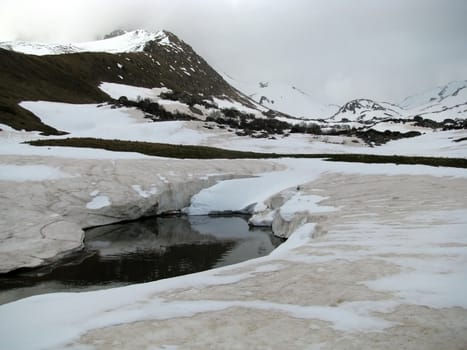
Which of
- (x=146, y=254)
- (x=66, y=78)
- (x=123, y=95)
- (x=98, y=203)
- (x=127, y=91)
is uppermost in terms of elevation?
(x=66, y=78)

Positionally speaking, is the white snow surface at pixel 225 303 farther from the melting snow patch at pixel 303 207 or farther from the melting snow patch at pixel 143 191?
the melting snow patch at pixel 143 191

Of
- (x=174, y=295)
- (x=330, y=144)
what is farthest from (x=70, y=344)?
(x=330, y=144)

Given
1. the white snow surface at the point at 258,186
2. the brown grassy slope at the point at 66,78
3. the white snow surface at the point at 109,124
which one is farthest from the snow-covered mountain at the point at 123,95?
the white snow surface at the point at 258,186

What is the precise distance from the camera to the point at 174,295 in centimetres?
844

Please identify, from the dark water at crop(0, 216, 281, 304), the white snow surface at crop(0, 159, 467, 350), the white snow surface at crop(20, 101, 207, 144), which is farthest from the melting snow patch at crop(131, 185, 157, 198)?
the white snow surface at crop(20, 101, 207, 144)

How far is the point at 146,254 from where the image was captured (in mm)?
18750

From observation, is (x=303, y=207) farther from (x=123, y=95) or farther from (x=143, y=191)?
(x=123, y=95)

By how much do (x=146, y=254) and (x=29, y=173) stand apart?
10984mm

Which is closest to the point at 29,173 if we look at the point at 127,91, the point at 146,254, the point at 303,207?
the point at 146,254

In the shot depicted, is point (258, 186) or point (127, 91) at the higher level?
point (127, 91)

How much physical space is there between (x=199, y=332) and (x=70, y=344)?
1.90 m

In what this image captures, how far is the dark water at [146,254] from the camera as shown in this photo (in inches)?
573

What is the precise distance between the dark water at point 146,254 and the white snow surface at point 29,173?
4.86m

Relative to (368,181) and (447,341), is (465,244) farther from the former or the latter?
(368,181)
